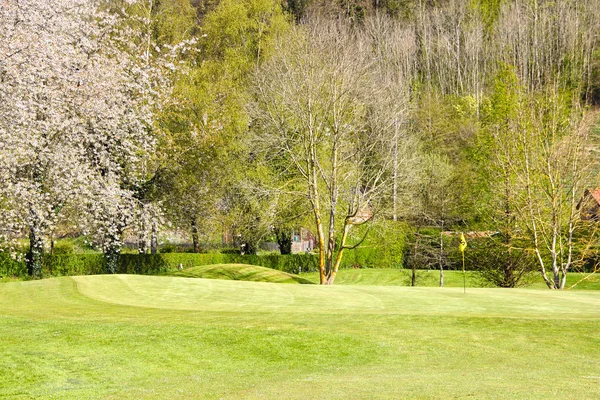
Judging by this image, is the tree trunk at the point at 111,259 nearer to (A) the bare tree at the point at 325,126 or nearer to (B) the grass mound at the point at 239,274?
(B) the grass mound at the point at 239,274

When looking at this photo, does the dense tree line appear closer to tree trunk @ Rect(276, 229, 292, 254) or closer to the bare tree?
the bare tree

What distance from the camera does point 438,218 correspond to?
42844 millimetres

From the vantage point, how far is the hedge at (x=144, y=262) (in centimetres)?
3529

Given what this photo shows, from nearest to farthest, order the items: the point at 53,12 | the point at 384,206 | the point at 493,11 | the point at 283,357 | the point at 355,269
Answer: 1. the point at 283,357
2. the point at 53,12
3. the point at 384,206
4. the point at 355,269
5. the point at 493,11

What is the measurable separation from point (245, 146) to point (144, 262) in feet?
32.1

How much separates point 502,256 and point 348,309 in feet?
66.9

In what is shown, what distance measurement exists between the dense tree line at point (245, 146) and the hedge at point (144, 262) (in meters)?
1.42

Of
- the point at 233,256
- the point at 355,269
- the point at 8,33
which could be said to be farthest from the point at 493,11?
the point at 8,33

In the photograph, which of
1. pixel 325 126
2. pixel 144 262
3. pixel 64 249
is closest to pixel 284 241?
pixel 144 262

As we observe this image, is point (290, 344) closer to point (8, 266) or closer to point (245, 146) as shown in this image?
point (8, 266)

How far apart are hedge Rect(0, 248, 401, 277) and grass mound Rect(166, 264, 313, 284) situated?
20.2 ft

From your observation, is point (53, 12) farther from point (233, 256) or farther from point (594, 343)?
point (233, 256)

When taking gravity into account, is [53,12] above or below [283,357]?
above

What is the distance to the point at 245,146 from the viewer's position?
41.2 meters
